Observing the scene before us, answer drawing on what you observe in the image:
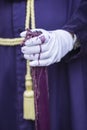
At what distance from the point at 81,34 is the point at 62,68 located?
133mm

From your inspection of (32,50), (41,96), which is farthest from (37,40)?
(41,96)

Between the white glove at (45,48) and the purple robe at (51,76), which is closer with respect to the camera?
the white glove at (45,48)

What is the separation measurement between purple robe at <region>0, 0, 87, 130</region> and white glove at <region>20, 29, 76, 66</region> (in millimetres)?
71

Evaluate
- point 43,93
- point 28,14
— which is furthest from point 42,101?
point 28,14

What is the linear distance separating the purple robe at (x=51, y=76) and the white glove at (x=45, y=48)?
0.07 meters

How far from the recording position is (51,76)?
1.08m

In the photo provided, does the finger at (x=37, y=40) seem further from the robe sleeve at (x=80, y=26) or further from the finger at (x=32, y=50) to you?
the robe sleeve at (x=80, y=26)

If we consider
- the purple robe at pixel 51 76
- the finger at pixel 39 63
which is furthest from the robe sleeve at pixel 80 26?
the finger at pixel 39 63

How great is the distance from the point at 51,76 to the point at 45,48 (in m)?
0.17

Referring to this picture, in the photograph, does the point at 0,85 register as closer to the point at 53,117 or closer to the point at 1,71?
the point at 1,71

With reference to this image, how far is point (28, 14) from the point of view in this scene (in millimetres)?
1042

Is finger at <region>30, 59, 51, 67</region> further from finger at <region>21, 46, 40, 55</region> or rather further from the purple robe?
the purple robe

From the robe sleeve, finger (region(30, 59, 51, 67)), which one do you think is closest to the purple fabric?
finger (region(30, 59, 51, 67))

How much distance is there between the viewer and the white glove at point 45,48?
92 centimetres
